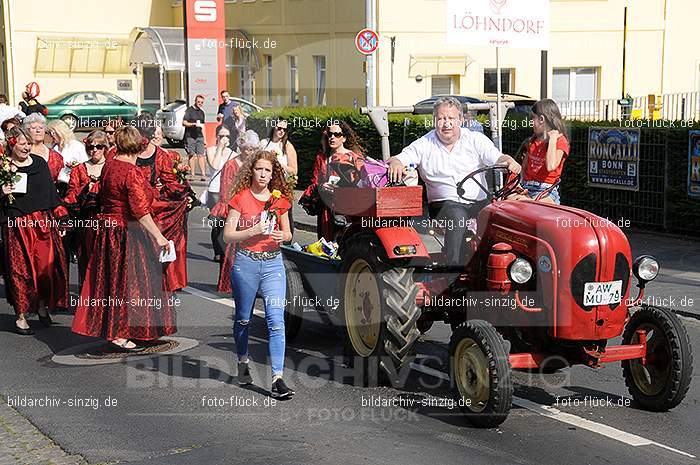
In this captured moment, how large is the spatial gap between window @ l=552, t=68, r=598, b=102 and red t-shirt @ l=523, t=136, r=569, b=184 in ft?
82.6

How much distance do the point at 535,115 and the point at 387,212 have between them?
3.18m

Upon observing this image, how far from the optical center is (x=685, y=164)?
1482 centimetres

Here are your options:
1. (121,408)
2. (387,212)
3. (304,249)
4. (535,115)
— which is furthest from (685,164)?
(121,408)

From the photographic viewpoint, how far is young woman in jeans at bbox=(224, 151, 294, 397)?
304 inches

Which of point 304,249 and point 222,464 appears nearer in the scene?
point 222,464

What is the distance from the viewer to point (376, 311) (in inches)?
314

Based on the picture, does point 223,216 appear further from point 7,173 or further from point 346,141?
point 346,141

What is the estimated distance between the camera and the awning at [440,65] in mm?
33781

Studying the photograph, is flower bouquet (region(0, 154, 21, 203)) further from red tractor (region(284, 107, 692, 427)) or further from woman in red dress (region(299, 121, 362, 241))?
red tractor (region(284, 107, 692, 427))

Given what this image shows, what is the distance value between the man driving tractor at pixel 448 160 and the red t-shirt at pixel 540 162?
2.19m

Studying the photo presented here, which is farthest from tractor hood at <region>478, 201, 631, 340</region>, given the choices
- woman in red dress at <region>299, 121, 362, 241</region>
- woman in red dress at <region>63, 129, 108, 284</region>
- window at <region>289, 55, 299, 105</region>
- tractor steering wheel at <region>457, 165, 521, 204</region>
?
window at <region>289, 55, 299, 105</region>

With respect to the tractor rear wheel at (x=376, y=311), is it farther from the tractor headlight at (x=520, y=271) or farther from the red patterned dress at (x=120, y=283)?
the red patterned dress at (x=120, y=283)

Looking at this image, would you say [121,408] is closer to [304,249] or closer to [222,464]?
[222,464]

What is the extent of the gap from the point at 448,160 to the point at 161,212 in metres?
3.20
